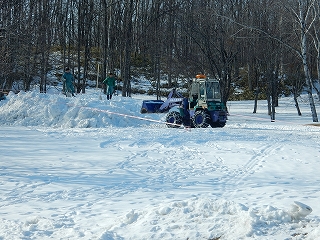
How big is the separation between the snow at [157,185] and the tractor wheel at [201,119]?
2763 millimetres

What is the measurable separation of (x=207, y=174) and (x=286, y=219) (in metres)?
3.51

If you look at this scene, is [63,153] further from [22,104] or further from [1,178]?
[22,104]

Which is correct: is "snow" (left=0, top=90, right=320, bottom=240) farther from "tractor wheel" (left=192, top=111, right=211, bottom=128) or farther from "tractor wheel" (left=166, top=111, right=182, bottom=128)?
"tractor wheel" (left=166, top=111, right=182, bottom=128)

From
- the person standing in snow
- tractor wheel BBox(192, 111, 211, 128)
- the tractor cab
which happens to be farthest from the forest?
tractor wheel BBox(192, 111, 211, 128)

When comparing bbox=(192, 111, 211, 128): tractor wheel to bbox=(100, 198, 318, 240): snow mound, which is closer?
bbox=(100, 198, 318, 240): snow mound

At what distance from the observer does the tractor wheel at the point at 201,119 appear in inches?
761

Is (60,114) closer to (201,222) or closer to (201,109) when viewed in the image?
(201,109)

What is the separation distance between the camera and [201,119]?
19.5 metres

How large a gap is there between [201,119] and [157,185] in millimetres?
11124

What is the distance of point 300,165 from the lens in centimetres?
1078

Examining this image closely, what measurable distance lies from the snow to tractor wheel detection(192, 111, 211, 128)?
2.76 metres

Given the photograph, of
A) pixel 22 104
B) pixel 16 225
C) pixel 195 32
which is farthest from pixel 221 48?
pixel 16 225

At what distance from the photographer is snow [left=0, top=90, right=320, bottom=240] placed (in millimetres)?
6141

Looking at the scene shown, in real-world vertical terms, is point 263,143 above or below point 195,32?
below
